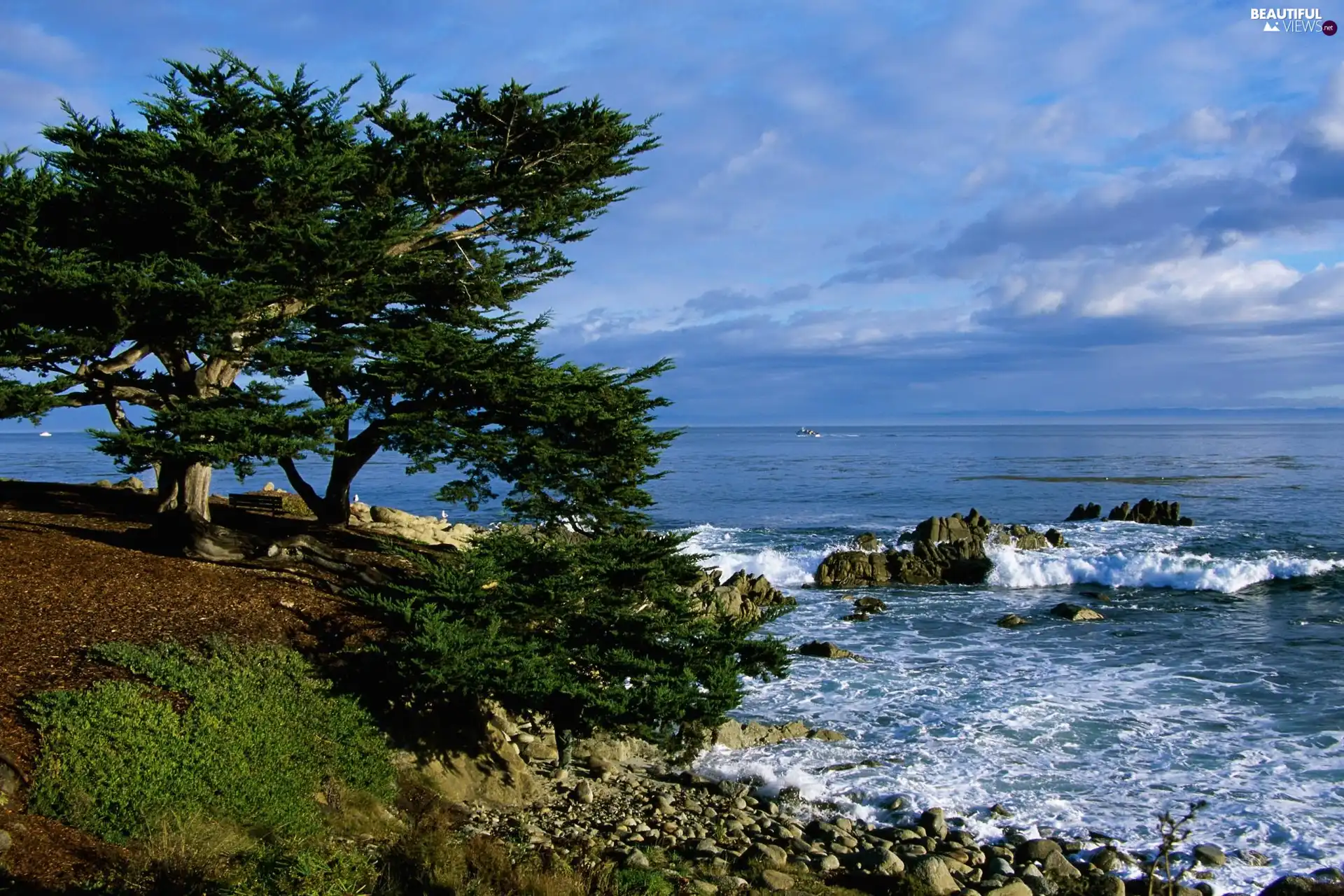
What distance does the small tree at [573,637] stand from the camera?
9.97 metres

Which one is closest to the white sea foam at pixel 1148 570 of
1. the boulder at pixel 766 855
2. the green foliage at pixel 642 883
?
the boulder at pixel 766 855

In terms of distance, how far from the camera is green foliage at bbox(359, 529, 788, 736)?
32.7 feet

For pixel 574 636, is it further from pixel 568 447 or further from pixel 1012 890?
pixel 1012 890

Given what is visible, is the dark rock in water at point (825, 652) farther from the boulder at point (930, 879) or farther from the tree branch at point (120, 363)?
the tree branch at point (120, 363)

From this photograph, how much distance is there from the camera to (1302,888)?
895 cm

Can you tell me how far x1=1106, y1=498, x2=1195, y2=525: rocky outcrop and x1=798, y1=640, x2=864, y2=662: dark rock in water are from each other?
26.6 m

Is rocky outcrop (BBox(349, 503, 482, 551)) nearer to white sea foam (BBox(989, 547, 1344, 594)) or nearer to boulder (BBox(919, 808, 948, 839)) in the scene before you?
boulder (BBox(919, 808, 948, 839))

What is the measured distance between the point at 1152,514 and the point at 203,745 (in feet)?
133

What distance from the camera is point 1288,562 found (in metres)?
28.2

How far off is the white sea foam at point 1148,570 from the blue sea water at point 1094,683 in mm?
75

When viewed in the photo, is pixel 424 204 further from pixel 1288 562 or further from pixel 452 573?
pixel 1288 562

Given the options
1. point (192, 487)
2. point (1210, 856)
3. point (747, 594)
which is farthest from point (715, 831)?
point (747, 594)

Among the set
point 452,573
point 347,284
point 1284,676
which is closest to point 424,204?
point 347,284

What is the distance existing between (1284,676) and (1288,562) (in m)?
14.2
